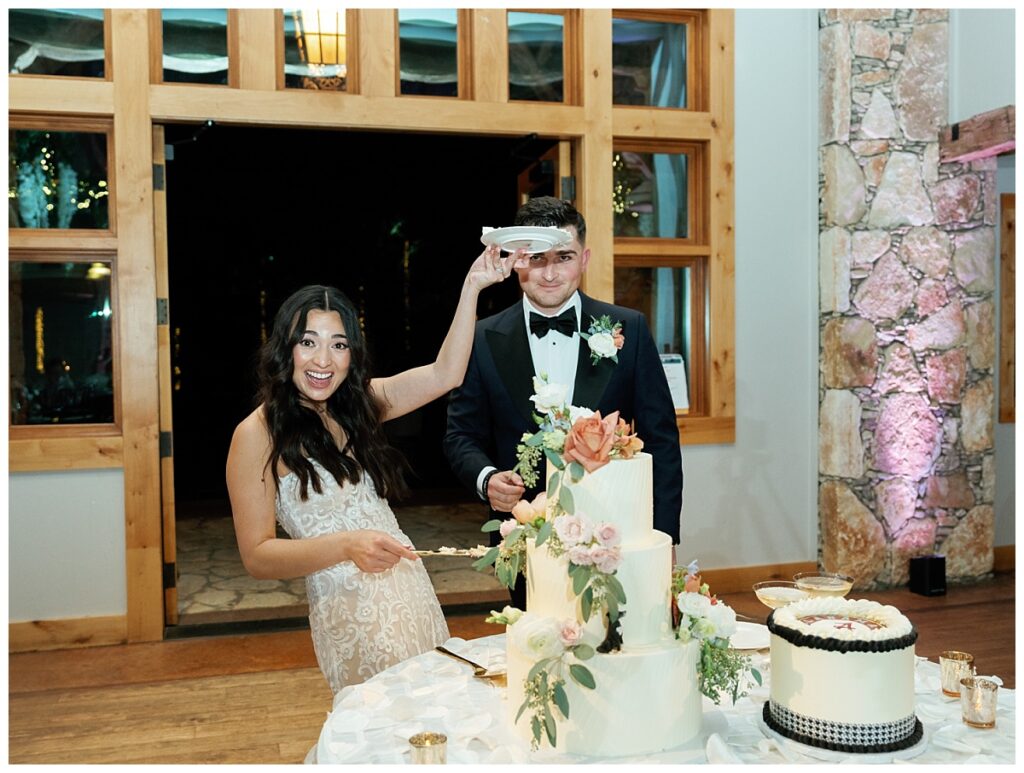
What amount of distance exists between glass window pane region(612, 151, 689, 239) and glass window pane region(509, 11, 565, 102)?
21.5 inches

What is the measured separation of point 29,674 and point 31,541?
0.68 metres

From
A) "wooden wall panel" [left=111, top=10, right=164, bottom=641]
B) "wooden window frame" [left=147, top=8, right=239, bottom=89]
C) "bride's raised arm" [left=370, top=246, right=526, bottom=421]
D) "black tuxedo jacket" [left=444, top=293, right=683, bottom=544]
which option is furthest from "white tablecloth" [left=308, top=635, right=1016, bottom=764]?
"wooden window frame" [left=147, top=8, right=239, bottom=89]

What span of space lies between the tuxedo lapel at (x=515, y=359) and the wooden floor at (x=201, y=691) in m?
1.53

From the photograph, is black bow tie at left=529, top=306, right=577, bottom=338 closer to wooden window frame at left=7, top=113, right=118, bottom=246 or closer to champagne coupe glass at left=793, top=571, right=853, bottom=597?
champagne coupe glass at left=793, top=571, right=853, bottom=597

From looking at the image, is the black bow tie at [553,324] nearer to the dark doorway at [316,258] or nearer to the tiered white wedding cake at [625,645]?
the tiered white wedding cake at [625,645]

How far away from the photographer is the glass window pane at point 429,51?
5004 millimetres

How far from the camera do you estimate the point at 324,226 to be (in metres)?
10.5

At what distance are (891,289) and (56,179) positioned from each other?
180 inches

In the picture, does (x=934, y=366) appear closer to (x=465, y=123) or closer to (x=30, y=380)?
(x=465, y=123)

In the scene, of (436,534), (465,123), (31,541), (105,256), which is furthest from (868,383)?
(31,541)

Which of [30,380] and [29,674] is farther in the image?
[30,380]

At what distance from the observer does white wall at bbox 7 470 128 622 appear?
4566 mm

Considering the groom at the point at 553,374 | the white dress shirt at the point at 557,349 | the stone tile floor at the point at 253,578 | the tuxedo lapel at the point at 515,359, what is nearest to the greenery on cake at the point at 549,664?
the groom at the point at 553,374

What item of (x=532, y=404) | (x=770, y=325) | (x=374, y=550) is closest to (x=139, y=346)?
(x=532, y=404)
